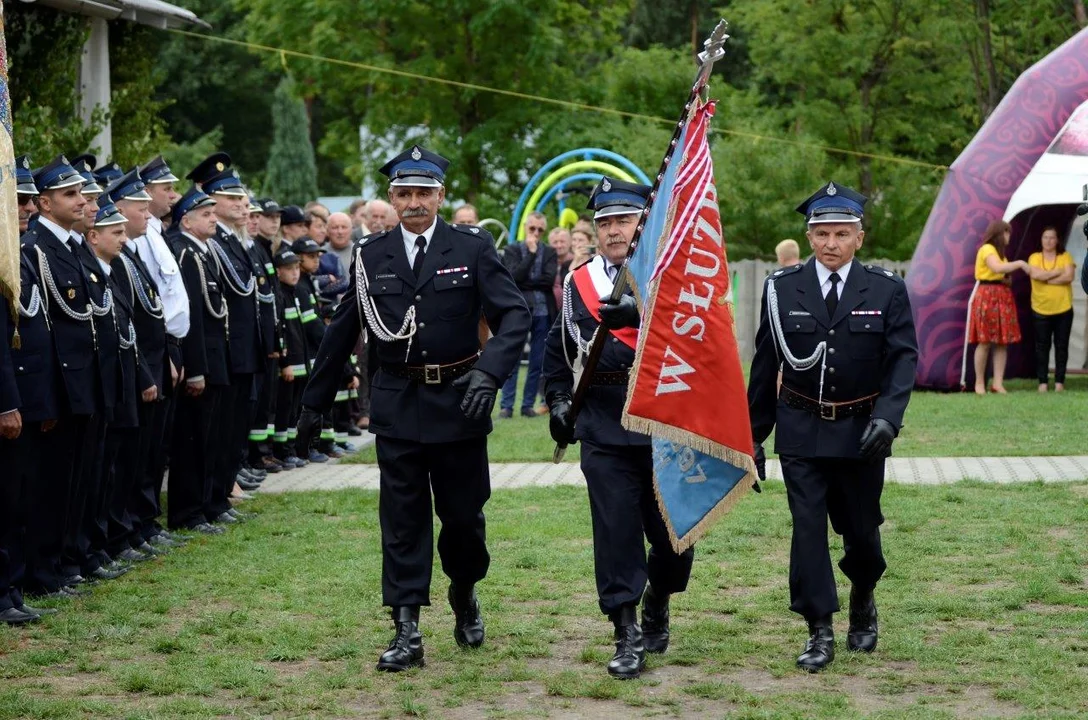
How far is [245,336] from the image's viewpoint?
450 inches

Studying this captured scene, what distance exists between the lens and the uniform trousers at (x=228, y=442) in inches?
449

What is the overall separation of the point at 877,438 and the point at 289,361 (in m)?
7.64

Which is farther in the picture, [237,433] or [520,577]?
[237,433]

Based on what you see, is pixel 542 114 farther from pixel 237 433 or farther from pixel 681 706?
pixel 681 706

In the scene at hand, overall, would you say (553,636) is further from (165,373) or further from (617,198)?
(165,373)

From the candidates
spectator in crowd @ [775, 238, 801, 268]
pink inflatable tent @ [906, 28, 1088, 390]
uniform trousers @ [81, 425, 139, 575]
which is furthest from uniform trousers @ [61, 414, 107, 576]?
pink inflatable tent @ [906, 28, 1088, 390]

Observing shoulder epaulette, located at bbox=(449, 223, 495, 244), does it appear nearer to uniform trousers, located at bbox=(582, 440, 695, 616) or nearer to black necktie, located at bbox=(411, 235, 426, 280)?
black necktie, located at bbox=(411, 235, 426, 280)

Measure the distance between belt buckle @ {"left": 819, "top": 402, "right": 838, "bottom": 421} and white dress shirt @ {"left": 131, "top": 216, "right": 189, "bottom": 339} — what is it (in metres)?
4.67

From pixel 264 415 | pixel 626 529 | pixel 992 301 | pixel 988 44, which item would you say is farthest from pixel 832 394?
pixel 988 44

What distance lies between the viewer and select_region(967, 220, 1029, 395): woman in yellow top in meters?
19.8

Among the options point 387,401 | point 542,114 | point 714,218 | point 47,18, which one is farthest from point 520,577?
point 542,114

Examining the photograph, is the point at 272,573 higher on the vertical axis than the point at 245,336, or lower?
lower

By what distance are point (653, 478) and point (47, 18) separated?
36.7ft

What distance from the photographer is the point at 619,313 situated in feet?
23.3
